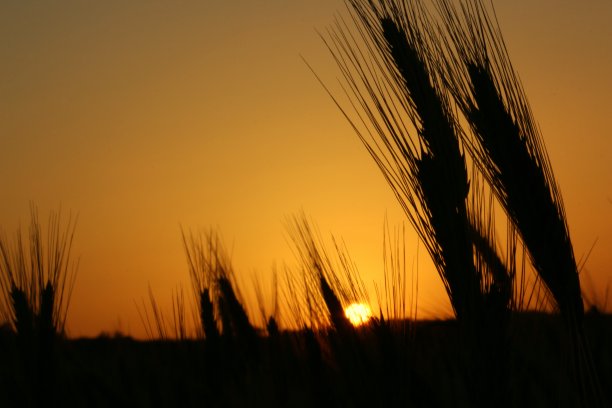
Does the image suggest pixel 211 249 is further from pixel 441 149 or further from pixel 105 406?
pixel 441 149

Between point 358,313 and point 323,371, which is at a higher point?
point 358,313

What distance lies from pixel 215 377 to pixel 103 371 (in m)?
0.53

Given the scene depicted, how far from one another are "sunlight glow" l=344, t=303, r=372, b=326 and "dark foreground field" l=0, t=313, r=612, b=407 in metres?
0.04

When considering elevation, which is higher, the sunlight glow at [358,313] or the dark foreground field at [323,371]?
the sunlight glow at [358,313]

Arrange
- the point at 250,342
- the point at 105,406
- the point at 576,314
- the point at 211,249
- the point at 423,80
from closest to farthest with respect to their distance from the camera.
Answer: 1. the point at 576,314
2. the point at 423,80
3. the point at 105,406
4. the point at 250,342
5. the point at 211,249

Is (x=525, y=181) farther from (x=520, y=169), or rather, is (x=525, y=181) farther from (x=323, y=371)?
(x=323, y=371)

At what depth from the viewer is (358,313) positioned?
1928 mm

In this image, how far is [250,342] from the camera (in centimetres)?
342

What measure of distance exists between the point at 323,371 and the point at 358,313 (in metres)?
0.53

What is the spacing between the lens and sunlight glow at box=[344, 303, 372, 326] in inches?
71.8

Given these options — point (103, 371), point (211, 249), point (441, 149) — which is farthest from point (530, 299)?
point (211, 249)

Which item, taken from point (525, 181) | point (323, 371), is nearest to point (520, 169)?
point (525, 181)

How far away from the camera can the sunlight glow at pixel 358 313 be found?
1824mm

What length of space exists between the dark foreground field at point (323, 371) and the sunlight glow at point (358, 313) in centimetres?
4
